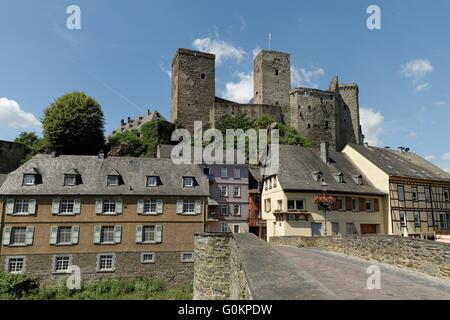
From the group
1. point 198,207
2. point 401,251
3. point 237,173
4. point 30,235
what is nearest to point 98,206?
point 30,235

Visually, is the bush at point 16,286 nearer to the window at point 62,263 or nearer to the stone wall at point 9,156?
the window at point 62,263

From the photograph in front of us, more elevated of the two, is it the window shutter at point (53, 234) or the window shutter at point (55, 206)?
the window shutter at point (55, 206)

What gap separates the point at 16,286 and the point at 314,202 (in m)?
22.8

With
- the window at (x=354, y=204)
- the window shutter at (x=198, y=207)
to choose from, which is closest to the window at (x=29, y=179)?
the window shutter at (x=198, y=207)

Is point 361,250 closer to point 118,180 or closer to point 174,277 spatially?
point 174,277

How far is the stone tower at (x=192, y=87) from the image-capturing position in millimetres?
58688

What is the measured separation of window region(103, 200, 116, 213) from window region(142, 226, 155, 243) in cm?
293

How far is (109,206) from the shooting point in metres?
28.5

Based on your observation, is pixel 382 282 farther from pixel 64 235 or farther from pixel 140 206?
pixel 64 235

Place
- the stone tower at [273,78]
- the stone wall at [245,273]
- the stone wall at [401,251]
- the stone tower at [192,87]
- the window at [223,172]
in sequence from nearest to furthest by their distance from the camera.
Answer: the stone wall at [245,273] → the stone wall at [401,251] → the window at [223,172] → the stone tower at [192,87] → the stone tower at [273,78]

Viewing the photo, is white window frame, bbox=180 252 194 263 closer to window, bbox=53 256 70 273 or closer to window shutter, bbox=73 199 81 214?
window, bbox=53 256 70 273

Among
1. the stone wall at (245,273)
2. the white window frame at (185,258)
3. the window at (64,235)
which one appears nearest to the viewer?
the stone wall at (245,273)

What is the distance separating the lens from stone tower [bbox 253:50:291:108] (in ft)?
204

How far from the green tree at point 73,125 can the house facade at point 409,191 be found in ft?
101
